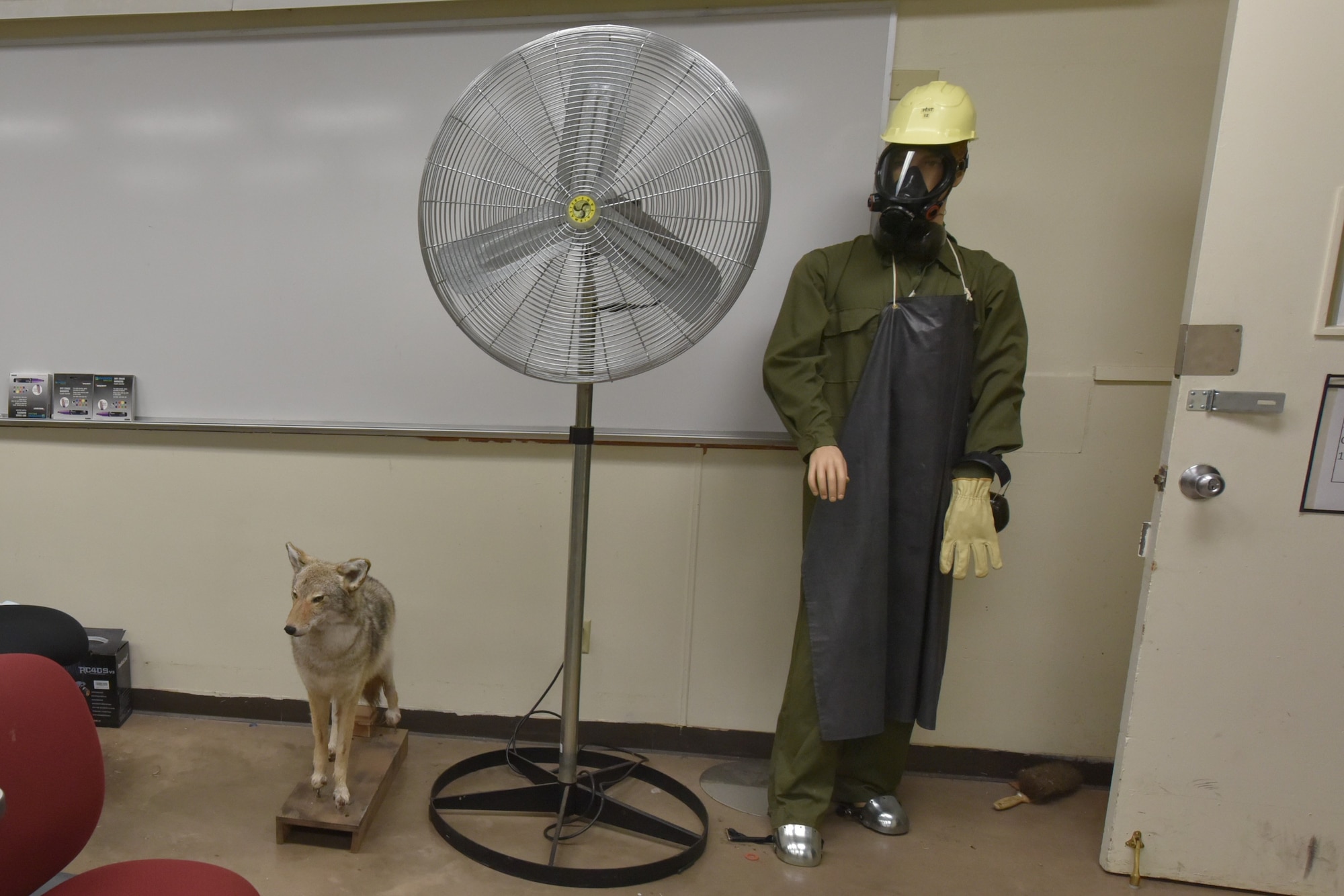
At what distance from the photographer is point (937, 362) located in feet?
5.61

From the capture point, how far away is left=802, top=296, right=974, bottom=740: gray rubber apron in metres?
1.71

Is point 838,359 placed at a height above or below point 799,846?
above

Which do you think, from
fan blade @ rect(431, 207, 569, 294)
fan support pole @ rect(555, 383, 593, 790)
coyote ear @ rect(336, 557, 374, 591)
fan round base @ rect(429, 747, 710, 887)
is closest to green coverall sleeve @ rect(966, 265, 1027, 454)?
fan support pole @ rect(555, 383, 593, 790)

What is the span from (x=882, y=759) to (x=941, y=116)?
1.56m

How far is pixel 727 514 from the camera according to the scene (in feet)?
7.06

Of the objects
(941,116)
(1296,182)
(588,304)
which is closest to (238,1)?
(588,304)

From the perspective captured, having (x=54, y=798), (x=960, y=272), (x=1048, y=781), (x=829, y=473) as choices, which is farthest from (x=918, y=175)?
(x=54, y=798)

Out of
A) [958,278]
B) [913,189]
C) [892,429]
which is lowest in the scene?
[892,429]

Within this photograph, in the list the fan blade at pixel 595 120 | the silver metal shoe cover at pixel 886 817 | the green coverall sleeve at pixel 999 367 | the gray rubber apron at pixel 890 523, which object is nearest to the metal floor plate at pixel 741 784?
the silver metal shoe cover at pixel 886 817

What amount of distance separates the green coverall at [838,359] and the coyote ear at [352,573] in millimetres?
1000

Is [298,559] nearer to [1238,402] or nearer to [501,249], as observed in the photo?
[501,249]

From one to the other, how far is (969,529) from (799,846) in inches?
33.5

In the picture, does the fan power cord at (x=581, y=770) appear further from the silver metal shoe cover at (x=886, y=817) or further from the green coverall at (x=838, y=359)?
the silver metal shoe cover at (x=886, y=817)

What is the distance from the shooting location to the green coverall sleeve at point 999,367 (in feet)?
5.72
